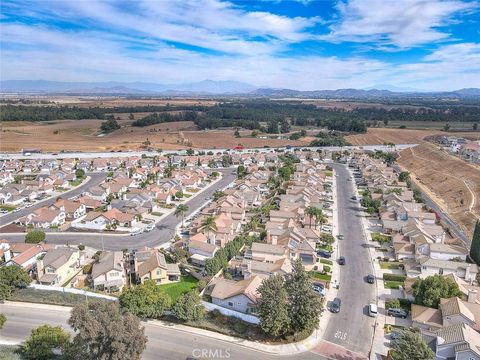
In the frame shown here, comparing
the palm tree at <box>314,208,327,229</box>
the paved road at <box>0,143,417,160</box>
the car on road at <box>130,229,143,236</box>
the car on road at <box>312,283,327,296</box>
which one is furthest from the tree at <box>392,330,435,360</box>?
the paved road at <box>0,143,417,160</box>

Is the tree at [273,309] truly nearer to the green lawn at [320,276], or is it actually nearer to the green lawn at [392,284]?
the green lawn at [320,276]

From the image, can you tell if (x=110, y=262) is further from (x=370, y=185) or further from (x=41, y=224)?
(x=370, y=185)

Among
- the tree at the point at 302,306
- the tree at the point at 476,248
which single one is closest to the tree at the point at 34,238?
the tree at the point at 302,306

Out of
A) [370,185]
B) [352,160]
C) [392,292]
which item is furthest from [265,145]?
[392,292]

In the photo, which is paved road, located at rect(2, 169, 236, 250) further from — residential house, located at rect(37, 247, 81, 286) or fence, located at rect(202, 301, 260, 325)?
fence, located at rect(202, 301, 260, 325)

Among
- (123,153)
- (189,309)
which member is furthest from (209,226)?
(123,153)

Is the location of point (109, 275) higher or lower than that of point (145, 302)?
lower

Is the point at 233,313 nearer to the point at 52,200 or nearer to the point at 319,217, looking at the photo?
the point at 319,217
